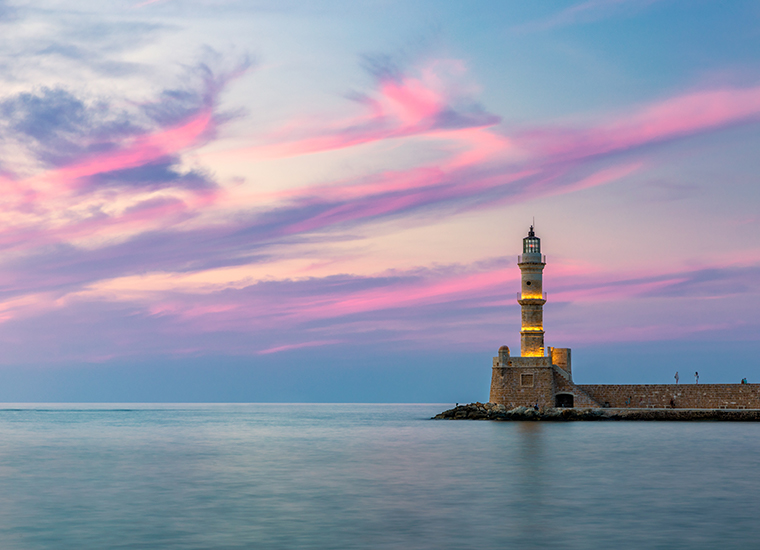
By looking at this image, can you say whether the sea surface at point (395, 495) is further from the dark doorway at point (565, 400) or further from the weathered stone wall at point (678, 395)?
the dark doorway at point (565, 400)

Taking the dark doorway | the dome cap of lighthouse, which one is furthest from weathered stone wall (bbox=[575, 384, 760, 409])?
the dome cap of lighthouse

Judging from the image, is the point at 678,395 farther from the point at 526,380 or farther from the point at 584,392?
the point at 526,380

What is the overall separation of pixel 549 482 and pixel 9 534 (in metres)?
17.0

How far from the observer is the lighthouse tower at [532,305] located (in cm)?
5775

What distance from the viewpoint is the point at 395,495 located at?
82.5 feet

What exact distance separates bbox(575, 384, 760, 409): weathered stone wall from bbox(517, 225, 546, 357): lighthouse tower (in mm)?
4407

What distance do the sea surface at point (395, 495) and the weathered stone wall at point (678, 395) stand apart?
10568mm

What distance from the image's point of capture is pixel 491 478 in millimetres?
29250

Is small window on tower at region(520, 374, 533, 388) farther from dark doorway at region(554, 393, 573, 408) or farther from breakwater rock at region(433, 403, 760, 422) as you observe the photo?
dark doorway at region(554, 393, 573, 408)

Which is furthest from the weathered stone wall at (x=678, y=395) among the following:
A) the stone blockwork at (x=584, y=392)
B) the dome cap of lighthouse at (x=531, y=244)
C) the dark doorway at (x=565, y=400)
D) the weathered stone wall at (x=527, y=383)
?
the dome cap of lighthouse at (x=531, y=244)

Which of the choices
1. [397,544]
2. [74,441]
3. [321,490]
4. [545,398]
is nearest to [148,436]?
[74,441]

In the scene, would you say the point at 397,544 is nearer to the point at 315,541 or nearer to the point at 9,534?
the point at 315,541

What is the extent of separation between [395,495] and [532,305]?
3442cm

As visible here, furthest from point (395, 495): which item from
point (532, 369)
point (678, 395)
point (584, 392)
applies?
point (678, 395)
